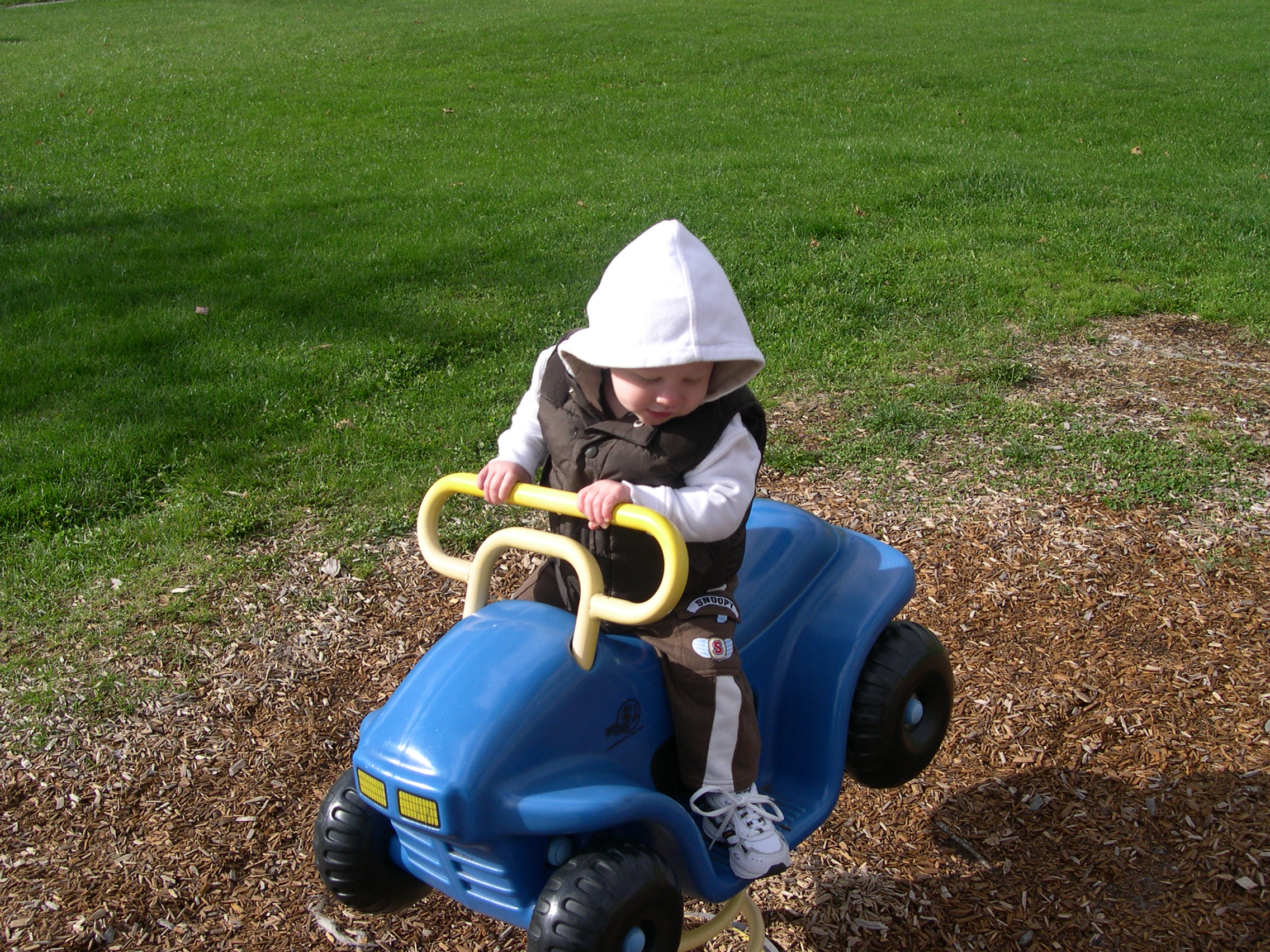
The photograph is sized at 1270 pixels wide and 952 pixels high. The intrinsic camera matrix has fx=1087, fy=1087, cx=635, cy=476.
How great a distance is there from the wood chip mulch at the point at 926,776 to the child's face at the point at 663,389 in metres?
1.33

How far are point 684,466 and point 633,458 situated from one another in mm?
98

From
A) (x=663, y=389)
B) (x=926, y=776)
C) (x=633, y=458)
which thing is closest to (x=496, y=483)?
(x=633, y=458)

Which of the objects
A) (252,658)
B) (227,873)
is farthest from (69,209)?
(227,873)

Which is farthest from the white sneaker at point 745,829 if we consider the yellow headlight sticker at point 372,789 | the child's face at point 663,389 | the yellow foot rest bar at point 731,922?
the child's face at point 663,389

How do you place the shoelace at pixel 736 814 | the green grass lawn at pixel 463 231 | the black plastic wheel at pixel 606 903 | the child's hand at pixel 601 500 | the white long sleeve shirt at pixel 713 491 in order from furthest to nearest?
the green grass lawn at pixel 463 231 < the shoelace at pixel 736 814 < the white long sleeve shirt at pixel 713 491 < the child's hand at pixel 601 500 < the black plastic wheel at pixel 606 903

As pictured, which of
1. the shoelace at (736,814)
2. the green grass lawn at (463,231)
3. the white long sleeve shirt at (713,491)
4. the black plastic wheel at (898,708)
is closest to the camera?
the white long sleeve shirt at (713,491)

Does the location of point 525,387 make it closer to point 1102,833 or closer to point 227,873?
point 227,873

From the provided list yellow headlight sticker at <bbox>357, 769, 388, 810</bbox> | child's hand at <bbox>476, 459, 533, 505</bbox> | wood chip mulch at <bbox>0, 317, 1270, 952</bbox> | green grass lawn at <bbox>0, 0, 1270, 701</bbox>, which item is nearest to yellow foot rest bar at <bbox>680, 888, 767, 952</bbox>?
wood chip mulch at <bbox>0, 317, 1270, 952</bbox>

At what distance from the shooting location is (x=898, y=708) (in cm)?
248

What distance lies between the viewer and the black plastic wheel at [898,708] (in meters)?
2.46

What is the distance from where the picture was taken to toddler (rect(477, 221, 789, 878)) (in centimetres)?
196

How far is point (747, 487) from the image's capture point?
2084 mm

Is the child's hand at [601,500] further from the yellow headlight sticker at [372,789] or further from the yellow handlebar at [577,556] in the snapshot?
the yellow headlight sticker at [372,789]

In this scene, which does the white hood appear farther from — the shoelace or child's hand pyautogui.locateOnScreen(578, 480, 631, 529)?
the shoelace
